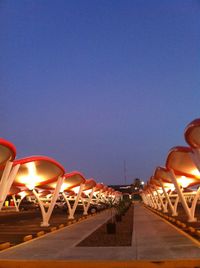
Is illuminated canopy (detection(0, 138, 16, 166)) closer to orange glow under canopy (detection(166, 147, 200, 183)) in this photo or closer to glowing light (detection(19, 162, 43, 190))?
glowing light (detection(19, 162, 43, 190))

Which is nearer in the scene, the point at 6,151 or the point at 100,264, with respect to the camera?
the point at 100,264

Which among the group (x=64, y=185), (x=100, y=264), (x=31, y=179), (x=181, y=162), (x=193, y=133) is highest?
(x=64, y=185)

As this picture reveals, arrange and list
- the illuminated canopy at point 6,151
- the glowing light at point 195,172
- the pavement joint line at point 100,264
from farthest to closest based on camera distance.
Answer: the glowing light at point 195,172
the illuminated canopy at point 6,151
the pavement joint line at point 100,264

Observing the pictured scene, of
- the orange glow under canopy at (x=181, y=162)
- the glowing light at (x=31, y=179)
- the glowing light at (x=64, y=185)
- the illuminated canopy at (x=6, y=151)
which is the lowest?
the illuminated canopy at (x=6, y=151)

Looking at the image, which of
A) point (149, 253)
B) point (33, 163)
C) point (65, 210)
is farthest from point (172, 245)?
point (65, 210)

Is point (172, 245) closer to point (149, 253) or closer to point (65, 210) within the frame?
point (149, 253)

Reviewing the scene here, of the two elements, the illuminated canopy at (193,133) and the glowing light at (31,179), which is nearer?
the illuminated canopy at (193,133)

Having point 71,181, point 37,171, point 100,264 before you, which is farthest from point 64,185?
point 100,264

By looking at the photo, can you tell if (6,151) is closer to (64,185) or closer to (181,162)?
(181,162)

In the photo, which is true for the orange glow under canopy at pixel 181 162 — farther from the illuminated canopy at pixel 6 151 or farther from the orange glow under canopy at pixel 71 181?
the orange glow under canopy at pixel 71 181

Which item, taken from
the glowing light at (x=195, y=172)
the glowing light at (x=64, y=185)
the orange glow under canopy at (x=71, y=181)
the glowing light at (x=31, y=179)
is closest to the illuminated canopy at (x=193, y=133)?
the glowing light at (x=195, y=172)

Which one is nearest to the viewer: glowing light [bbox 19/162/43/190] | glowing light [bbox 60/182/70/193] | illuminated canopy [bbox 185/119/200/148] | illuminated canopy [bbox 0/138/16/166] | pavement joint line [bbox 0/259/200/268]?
pavement joint line [bbox 0/259/200/268]

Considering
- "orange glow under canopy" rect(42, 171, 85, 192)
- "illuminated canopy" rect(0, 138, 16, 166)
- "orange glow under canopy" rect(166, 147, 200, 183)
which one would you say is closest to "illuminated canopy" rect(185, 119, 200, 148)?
"orange glow under canopy" rect(166, 147, 200, 183)

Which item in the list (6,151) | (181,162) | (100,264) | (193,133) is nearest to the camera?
(100,264)
